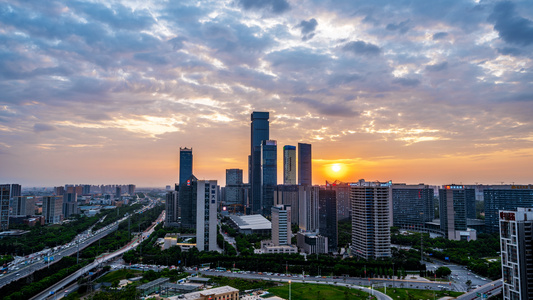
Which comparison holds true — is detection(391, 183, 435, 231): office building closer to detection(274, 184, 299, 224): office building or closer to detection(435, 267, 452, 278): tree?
detection(274, 184, 299, 224): office building

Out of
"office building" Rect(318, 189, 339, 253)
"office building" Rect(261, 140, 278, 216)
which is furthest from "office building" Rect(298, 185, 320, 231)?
"office building" Rect(261, 140, 278, 216)

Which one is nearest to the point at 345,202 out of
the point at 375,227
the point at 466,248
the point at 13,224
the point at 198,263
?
the point at 466,248

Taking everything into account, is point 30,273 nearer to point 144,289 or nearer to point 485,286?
point 144,289

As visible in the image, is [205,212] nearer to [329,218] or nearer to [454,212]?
[329,218]

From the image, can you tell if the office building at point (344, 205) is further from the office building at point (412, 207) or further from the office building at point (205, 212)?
the office building at point (205, 212)

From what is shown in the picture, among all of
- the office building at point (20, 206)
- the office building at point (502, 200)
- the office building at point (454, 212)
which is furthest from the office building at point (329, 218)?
the office building at point (20, 206)
